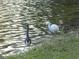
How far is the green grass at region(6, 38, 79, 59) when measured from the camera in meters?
8.50

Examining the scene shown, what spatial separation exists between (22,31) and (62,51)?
603 centimetres

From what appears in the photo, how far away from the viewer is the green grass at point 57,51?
27.9 feet

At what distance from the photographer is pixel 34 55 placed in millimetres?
8758

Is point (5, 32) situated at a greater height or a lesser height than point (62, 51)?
lesser

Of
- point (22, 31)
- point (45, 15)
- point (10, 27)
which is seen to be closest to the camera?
point (22, 31)

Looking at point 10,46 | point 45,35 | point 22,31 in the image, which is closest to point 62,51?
point 10,46

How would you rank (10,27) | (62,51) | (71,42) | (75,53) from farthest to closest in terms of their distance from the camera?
(10,27) → (71,42) → (62,51) → (75,53)

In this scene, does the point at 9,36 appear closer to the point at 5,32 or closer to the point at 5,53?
the point at 5,32

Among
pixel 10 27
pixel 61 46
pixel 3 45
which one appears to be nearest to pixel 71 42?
pixel 61 46

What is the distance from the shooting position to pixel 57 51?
30.2ft

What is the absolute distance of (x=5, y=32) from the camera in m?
15.3

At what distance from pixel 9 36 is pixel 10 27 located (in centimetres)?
225

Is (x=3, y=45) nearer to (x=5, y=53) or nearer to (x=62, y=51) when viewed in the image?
(x=5, y=53)

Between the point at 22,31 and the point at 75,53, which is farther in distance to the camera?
the point at 22,31
